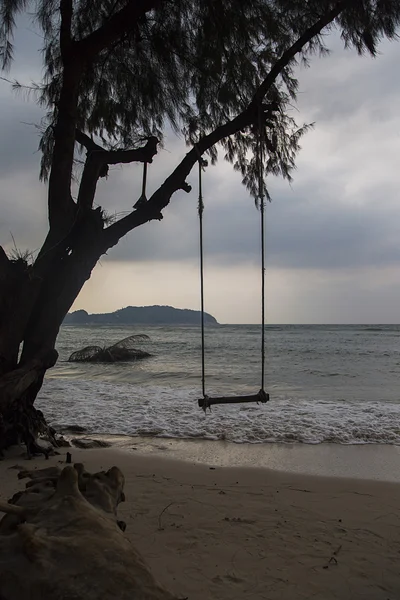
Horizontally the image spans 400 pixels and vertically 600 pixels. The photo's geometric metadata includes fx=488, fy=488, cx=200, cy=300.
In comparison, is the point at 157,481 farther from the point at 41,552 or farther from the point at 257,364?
the point at 257,364

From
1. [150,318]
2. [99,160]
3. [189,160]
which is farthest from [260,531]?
[150,318]

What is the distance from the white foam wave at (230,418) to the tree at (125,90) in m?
2.59

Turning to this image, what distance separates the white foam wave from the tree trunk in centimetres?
229

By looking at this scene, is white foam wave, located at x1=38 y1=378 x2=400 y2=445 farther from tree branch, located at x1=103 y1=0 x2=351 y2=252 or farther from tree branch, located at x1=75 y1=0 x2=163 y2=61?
tree branch, located at x1=75 y1=0 x2=163 y2=61

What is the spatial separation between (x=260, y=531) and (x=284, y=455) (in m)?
2.65

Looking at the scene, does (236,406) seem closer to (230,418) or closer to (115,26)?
(230,418)

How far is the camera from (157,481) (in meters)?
4.65

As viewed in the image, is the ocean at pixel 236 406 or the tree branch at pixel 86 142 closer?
the tree branch at pixel 86 142

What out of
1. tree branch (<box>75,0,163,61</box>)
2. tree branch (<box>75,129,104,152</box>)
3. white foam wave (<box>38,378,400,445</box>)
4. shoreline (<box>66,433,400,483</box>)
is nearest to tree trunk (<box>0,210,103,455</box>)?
tree branch (<box>75,129,104,152</box>)

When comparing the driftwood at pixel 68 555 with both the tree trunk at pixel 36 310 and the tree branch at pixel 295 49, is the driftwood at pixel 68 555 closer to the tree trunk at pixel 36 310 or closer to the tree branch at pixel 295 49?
the tree trunk at pixel 36 310

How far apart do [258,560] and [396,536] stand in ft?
3.59

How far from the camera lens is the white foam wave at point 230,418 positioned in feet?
23.2

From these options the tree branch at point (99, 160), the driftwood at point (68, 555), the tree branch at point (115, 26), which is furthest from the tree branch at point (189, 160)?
the driftwood at point (68, 555)

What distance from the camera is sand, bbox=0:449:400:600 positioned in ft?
8.92
